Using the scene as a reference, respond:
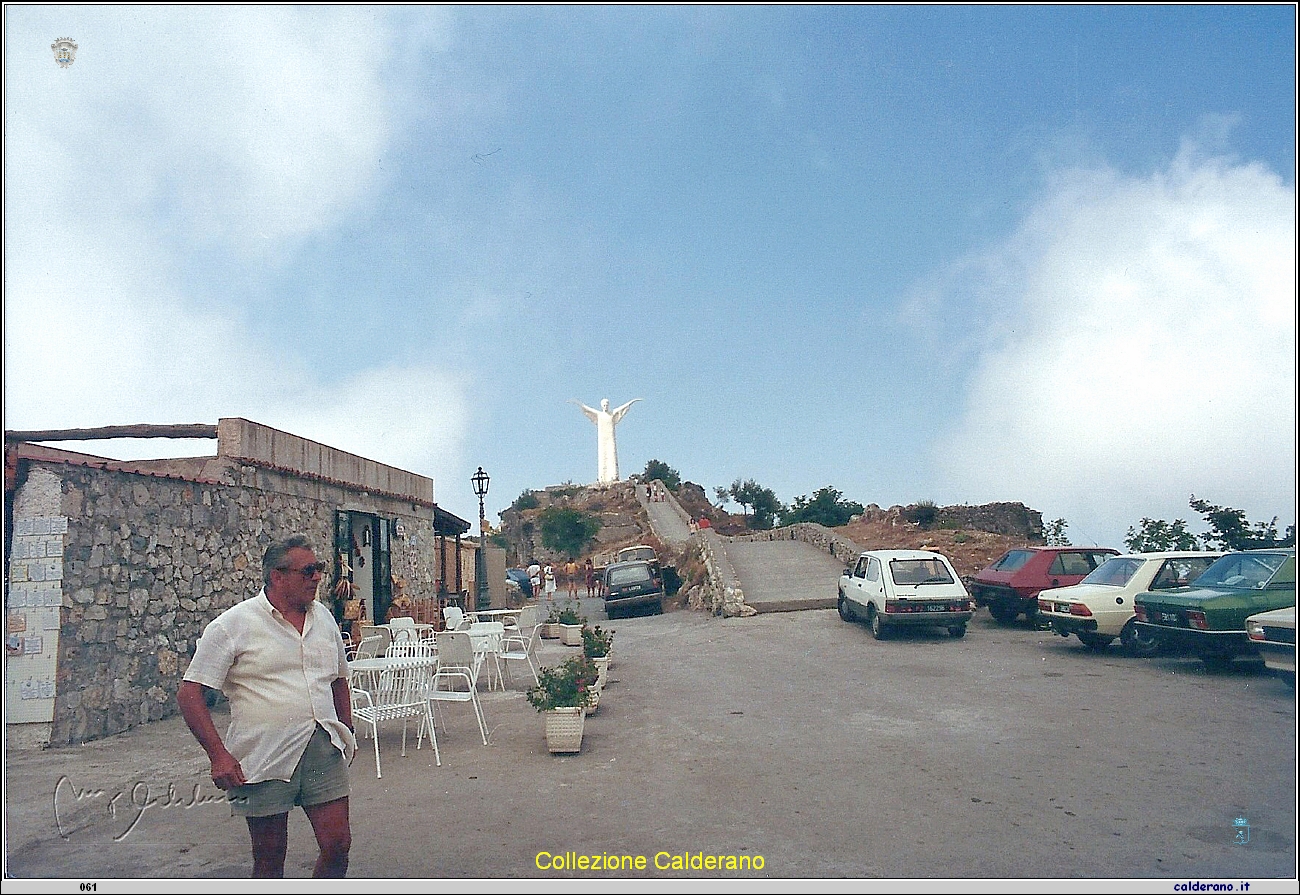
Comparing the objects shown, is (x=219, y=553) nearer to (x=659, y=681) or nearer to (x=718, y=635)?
(x=659, y=681)

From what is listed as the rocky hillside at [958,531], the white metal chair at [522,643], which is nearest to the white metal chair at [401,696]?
the white metal chair at [522,643]

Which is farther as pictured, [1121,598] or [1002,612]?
[1002,612]

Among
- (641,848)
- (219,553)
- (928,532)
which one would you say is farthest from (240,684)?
(928,532)

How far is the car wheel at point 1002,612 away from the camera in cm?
1477

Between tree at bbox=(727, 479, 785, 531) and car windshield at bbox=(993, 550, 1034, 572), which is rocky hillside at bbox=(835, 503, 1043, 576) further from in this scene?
tree at bbox=(727, 479, 785, 531)

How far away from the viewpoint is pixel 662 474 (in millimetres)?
72500

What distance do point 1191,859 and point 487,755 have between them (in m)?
4.87

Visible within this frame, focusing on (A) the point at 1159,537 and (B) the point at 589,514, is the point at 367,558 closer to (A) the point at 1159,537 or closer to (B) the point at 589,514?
(A) the point at 1159,537

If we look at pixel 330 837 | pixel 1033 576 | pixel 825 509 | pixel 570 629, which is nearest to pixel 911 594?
pixel 1033 576

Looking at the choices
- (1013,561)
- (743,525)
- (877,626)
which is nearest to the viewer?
(877,626)

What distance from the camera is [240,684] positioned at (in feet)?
11.1

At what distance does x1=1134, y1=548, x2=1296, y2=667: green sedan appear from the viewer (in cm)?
913

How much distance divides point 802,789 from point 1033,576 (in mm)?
10466

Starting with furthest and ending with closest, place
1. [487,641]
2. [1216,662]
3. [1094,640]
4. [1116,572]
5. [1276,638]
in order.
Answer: [1116,572]
[1094,640]
[487,641]
[1216,662]
[1276,638]
